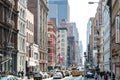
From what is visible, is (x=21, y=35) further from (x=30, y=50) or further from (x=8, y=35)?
(x=30, y=50)

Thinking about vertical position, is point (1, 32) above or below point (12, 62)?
above

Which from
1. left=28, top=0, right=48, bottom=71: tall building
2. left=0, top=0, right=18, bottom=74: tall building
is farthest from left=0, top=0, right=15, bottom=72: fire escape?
left=28, top=0, right=48, bottom=71: tall building

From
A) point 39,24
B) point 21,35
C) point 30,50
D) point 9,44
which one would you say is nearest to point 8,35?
point 9,44

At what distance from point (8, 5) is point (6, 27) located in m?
4.82

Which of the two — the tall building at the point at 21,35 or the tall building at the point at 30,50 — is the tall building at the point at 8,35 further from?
the tall building at the point at 30,50

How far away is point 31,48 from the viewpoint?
11094 centimetres


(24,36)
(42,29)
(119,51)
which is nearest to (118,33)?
(119,51)

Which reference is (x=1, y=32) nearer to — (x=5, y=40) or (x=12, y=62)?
(x=5, y=40)

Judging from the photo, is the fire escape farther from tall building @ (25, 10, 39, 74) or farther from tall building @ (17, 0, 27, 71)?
tall building @ (25, 10, 39, 74)

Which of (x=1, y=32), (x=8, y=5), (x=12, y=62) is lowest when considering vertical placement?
(x=12, y=62)

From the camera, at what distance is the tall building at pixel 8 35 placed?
7462 cm

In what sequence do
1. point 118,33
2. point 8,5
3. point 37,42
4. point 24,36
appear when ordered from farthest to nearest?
1. point 37,42
2. point 24,36
3. point 8,5
4. point 118,33

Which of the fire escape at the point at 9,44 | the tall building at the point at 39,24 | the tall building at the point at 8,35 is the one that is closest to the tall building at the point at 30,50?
the tall building at the point at 39,24

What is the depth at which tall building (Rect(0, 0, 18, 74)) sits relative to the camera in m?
74.6
